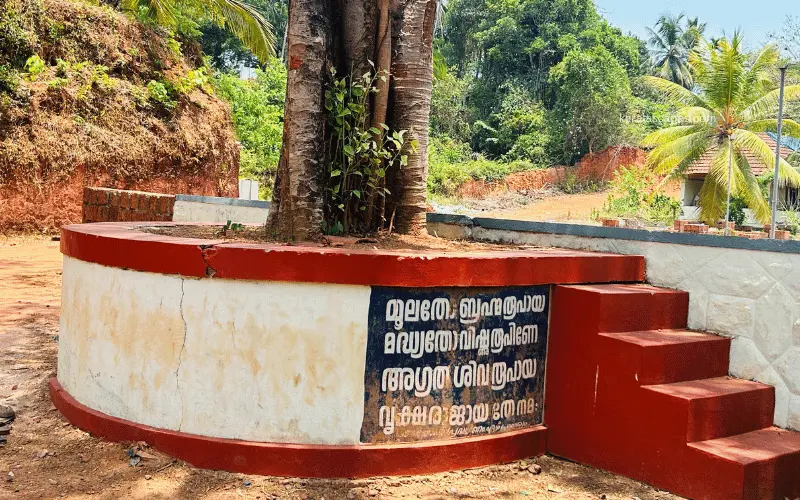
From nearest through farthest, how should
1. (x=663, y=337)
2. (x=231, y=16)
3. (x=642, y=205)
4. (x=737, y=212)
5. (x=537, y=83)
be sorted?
(x=663, y=337)
(x=231, y=16)
(x=737, y=212)
(x=642, y=205)
(x=537, y=83)

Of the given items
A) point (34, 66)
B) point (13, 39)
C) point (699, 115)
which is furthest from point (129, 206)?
point (699, 115)

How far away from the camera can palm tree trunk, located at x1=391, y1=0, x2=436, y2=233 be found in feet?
16.4

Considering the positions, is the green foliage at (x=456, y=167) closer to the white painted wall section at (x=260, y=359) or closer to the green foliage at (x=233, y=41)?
the green foliage at (x=233, y=41)

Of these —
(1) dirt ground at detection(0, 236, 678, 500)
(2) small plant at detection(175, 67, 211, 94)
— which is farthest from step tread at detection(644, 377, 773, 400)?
(2) small plant at detection(175, 67, 211, 94)

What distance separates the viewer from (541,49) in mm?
40438

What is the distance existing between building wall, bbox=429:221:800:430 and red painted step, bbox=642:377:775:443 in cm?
10

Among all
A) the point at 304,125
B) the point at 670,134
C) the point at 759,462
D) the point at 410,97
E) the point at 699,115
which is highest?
the point at 699,115

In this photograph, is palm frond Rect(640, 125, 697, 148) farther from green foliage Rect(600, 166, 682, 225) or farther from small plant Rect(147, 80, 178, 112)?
small plant Rect(147, 80, 178, 112)

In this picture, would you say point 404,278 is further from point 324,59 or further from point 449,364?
point 324,59

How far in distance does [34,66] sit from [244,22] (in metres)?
4.40

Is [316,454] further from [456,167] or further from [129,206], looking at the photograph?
[456,167]

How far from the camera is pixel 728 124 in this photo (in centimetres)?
2617

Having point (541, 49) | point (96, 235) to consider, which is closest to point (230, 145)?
point (96, 235)

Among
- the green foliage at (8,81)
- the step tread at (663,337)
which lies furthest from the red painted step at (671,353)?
the green foliage at (8,81)
